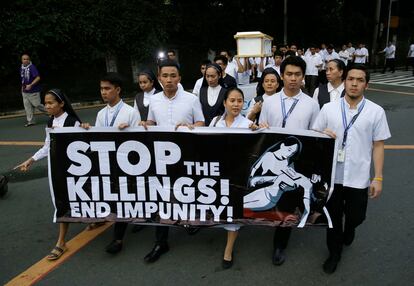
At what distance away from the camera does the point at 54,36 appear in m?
12.6

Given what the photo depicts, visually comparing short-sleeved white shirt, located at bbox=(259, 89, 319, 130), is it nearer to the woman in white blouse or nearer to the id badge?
the id badge

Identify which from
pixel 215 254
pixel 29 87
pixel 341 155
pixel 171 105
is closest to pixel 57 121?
pixel 171 105

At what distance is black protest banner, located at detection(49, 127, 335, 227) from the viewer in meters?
3.18

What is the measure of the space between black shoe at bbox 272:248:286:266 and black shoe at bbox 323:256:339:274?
0.34 metres

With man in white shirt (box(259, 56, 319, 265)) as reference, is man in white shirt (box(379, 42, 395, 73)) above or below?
above

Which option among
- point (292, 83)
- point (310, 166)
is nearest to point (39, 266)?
point (310, 166)

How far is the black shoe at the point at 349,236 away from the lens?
10.9 feet

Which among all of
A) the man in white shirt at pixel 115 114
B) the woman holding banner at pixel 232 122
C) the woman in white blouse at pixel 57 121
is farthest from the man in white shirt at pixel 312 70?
the woman in white blouse at pixel 57 121

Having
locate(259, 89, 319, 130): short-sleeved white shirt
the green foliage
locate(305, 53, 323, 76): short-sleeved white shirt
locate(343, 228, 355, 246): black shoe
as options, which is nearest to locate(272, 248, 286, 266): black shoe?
locate(343, 228, 355, 246): black shoe

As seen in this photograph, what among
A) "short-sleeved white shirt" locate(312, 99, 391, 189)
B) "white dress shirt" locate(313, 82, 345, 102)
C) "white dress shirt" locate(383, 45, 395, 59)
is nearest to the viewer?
"short-sleeved white shirt" locate(312, 99, 391, 189)

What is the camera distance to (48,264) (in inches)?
131

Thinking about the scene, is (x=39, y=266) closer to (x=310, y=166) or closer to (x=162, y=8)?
(x=310, y=166)

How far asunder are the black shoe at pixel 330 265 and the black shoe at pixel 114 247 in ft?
5.77

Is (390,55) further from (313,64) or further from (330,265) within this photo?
(330,265)
